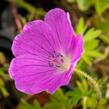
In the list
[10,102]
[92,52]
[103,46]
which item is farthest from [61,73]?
[103,46]

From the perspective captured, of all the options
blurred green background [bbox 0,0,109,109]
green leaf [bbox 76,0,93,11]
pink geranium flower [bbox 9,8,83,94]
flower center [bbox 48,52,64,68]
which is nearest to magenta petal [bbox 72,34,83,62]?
pink geranium flower [bbox 9,8,83,94]

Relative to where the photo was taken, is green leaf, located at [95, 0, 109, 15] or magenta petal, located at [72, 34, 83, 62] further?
green leaf, located at [95, 0, 109, 15]

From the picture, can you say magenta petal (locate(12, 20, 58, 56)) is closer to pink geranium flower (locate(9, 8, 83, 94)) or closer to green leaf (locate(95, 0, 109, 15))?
pink geranium flower (locate(9, 8, 83, 94))

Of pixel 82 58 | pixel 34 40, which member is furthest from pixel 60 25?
pixel 82 58

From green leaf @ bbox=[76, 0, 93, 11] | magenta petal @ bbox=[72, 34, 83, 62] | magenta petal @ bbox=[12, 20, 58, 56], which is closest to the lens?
magenta petal @ bbox=[72, 34, 83, 62]

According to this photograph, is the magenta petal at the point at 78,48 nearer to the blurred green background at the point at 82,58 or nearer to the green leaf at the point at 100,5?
the blurred green background at the point at 82,58

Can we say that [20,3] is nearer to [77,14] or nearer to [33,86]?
[77,14]
